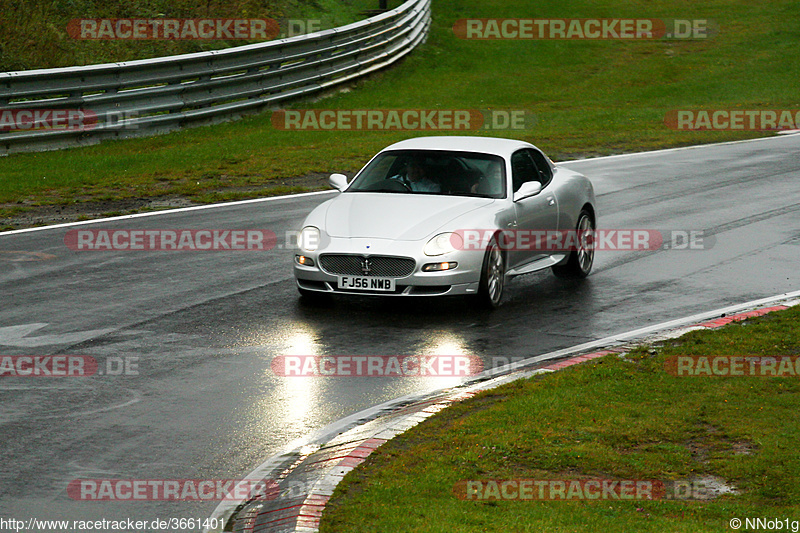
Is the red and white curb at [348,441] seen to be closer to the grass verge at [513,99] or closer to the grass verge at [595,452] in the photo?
the grass verge at [595,452]

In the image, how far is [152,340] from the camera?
9.42 m

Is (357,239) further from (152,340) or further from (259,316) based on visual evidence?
(152,340)

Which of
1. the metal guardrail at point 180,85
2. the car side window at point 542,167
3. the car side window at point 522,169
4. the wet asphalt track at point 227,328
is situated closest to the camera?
the wet asphalt track at point 227,328

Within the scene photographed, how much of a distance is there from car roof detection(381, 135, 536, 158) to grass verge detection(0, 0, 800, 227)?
17.4 feet

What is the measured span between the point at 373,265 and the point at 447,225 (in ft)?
2.74

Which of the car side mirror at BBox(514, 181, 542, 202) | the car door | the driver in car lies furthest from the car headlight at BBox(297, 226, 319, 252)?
the car side mirror at BBox(514, 181, 542, 202)

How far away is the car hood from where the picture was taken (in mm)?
10562

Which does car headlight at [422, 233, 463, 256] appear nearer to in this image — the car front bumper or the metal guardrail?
the car front bumper

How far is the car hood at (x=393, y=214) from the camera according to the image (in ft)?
34.7

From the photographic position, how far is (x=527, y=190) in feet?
37.1

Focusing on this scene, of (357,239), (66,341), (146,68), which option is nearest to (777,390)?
(357,239)

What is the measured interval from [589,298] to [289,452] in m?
5.35

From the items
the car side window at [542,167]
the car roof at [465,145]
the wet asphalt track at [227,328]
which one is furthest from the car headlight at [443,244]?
the car side window at [542,167]

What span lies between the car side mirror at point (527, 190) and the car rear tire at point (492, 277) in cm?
67
